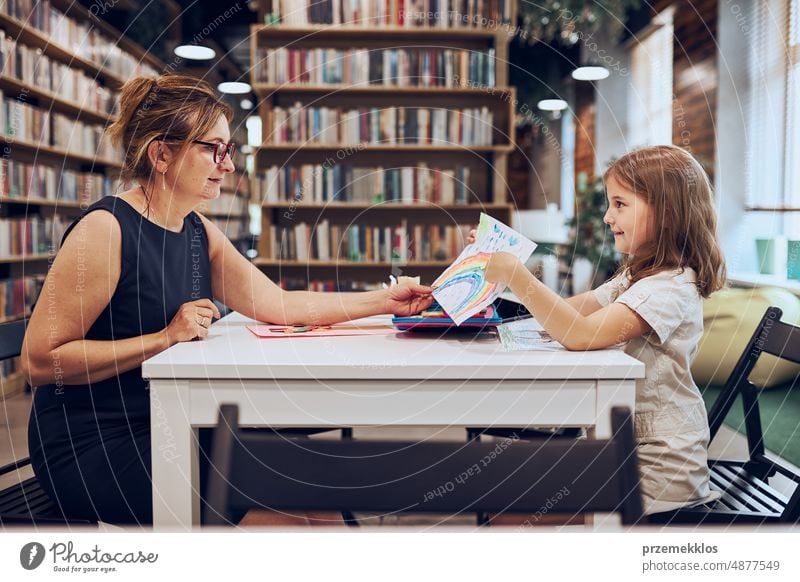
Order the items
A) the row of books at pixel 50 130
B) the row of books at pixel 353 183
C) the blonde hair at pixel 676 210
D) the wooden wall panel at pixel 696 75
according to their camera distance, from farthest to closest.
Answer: the wooden wall panel at pixel 696 75 → the row of books at pixel 353 183 → the row of books at pixel 50 130 → the blonde hair at pixel 676 210

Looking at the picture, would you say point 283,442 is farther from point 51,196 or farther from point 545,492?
point 51,196

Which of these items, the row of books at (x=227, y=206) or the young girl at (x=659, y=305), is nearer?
the young girl at (x=659, y=305)

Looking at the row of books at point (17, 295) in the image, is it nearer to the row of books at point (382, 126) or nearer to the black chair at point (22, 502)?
the row of books at point (382, 126)

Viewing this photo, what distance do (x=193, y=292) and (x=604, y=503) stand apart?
1.05 meters

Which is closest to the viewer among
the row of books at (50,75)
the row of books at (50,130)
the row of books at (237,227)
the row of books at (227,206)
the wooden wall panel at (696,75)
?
the row of books at (50,75)

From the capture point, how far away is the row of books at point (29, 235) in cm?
386

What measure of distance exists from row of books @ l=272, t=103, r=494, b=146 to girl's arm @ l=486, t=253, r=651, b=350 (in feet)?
9.26

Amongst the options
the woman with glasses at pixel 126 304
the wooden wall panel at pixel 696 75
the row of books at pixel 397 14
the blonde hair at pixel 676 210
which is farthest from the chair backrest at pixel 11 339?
the wooden wall panel at pixel 696 75

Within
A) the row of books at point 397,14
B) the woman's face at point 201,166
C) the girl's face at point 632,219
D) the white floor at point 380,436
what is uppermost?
the row of books at point 397,14

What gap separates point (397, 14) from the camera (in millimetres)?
3898

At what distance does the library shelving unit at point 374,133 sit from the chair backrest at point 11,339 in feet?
7.79

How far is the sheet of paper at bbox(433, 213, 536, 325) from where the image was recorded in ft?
4.14

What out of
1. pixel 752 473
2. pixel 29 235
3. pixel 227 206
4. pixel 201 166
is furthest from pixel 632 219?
pixel 227 206
